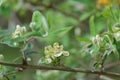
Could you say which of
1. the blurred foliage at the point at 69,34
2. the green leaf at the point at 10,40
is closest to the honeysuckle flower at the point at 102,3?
the blurred foliage at the point at 69,34

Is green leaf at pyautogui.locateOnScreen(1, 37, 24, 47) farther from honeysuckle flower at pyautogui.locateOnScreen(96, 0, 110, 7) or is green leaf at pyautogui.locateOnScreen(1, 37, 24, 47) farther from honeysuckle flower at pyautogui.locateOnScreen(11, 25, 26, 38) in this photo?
honeysuckle flower at pyautogui.locateOnScreen(96, 0, 110, 7)

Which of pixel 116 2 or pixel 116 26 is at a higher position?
pixel 116 2

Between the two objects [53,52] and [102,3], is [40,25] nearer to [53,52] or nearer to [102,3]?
[53,52]

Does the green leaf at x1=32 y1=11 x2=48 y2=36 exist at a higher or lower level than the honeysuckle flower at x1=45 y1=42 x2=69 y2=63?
higher

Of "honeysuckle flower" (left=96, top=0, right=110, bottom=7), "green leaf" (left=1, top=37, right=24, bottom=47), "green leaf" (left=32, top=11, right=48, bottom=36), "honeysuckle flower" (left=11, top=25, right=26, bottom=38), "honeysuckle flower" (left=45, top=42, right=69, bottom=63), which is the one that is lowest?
"honeysuckle flower" (left=45, top=42, right=69, bottom=63)

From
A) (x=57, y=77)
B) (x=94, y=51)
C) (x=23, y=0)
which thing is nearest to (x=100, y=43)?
(x=94, y=51)

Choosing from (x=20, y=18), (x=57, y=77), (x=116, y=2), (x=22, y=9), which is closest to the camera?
(x=57, y=77)

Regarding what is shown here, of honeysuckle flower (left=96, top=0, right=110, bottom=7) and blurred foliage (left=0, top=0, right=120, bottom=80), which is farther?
honeysuckle flower (left=96, top=0, right=110, bottom=7)

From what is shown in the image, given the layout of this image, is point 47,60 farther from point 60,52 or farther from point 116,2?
point 116,2

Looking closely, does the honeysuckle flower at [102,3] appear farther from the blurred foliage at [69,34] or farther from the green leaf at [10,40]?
the green leaf at [10,40]

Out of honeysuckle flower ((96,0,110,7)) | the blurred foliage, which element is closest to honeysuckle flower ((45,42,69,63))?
the blurred foliage
